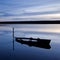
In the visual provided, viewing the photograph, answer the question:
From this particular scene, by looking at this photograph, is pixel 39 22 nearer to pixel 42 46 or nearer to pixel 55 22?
pixel 55 22

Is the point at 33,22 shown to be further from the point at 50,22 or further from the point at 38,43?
the point at 38,43

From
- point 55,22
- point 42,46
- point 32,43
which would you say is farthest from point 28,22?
point 32,43

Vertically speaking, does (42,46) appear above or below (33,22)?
below

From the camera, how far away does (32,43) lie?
10.7 ft

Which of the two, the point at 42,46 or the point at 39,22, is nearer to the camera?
the point at 39,22

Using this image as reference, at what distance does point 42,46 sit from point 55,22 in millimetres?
1353

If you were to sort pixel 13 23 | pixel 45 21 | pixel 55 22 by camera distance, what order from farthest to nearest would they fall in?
pixel 13 23
pixel 45 21
pixel 55 22

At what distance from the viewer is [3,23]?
211 cm

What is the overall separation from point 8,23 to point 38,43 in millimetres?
1325

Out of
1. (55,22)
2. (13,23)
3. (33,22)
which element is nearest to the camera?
(55,22)

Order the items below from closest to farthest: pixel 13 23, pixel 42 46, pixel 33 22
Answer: pixel 33 22 → pixel 13 23 → pixel 42 46

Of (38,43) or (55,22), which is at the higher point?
(55,22)

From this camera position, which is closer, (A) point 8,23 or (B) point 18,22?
(B) point 18,22

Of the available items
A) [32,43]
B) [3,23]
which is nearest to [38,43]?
[32,43]
